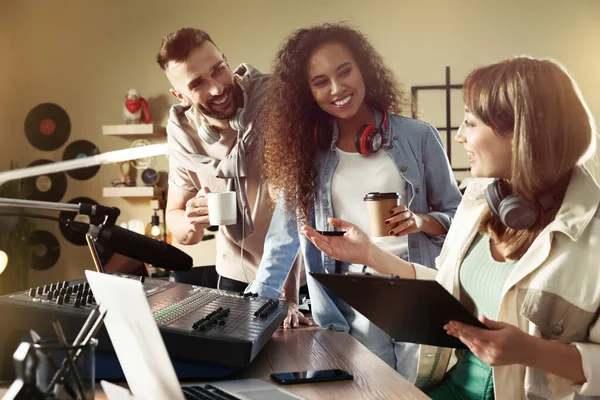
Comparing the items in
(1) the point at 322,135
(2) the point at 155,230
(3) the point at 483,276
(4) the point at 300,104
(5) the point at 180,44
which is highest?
(5) the point at 180,44

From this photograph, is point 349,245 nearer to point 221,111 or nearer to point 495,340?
point 495,340

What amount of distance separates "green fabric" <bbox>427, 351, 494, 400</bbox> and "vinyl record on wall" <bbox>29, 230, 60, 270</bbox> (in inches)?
144

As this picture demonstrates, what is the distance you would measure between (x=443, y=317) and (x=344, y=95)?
3.92 ft

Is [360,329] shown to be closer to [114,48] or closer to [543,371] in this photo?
[543,371]

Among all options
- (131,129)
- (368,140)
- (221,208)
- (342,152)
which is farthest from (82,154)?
(368,140)

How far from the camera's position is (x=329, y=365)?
47.0 inches

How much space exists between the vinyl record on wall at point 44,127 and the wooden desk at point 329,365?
3.64 m

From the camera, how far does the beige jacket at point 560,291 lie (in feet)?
4.19

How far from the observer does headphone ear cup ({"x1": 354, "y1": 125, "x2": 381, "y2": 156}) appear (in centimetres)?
208

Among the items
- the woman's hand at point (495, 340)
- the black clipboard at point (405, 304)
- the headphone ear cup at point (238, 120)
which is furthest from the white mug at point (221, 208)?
the woman's hand at point (495, 340)

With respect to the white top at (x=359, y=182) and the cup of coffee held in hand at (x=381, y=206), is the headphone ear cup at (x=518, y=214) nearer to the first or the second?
the cup of coffee held in hand at (x=381, y=206)

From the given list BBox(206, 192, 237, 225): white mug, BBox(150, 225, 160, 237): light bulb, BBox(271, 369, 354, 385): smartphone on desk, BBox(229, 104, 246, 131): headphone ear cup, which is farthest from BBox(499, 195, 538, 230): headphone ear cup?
BBox(150, 225, 160, 237): light bulb

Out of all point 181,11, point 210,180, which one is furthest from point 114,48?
point 210,180

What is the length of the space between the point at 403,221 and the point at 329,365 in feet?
2.73
